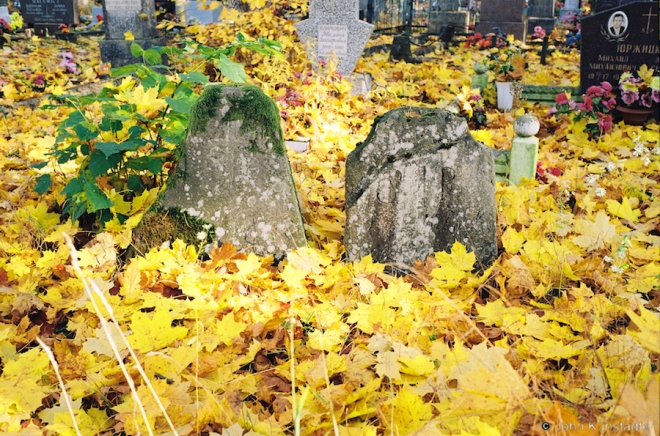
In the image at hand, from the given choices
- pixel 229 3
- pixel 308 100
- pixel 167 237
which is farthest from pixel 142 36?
pixel 167 237

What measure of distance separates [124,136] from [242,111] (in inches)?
35.3

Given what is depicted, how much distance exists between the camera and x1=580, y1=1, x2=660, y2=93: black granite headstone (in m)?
6.03

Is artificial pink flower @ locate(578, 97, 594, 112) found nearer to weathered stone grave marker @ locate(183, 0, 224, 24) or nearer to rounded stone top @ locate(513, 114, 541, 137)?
rounded stone top @ locate(513, 114, 541, 137)

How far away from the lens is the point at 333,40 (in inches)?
278

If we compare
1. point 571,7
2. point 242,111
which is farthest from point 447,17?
point 242,111

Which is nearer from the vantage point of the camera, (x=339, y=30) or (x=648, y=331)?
(x=648, y=331)

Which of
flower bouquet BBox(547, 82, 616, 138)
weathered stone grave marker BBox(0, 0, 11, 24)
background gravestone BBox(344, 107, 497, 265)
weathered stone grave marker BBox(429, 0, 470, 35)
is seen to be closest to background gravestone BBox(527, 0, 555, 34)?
weathered stone grave marker BBox(429, 0, 470, 35)

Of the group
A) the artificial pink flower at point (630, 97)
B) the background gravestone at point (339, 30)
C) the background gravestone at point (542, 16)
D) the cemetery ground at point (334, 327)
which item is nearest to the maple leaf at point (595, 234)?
the cemetery ground at point (334, 327)

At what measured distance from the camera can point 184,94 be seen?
10.6ft

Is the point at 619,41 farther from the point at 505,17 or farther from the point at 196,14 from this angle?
the point at 196,14

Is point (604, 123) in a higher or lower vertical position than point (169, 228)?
higher

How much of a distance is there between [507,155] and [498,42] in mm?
8392

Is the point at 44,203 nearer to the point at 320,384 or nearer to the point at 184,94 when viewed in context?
the point at 184,94

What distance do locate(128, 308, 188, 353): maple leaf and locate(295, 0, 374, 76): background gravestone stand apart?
5405 mm
